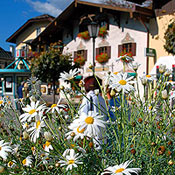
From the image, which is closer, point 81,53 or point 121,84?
point 121,84

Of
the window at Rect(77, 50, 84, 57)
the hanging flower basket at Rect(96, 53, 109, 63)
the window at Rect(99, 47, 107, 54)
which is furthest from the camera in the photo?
the window at Rect(77, 50, 84, 57)

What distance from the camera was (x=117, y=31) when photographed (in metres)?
13.4

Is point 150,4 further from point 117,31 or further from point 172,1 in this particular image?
point 117,31

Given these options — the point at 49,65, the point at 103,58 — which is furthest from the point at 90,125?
the point at 103,58

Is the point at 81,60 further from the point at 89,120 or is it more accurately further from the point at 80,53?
the point at 89,120

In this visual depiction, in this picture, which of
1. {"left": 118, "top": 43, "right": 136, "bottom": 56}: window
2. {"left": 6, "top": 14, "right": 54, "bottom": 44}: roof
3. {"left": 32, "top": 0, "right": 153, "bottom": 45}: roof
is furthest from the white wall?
{"left": 6, "top": 14, "right": 54, "bottom": 44}: roof

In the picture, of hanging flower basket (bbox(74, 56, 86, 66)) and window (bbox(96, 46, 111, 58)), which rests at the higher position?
window (bbox(96, 46, 111, 58))

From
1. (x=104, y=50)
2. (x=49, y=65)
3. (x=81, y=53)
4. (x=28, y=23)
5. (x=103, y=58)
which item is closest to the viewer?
(x=49, y=65)

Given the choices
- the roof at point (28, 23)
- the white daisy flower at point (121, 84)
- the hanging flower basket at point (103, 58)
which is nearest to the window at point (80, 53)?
the hanging flower basket at point (103, 58)

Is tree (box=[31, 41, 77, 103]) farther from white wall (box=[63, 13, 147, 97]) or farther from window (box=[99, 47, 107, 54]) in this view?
window (box=[99, 47, 107, 54])

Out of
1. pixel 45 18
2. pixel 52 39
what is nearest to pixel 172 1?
pixel 52 39

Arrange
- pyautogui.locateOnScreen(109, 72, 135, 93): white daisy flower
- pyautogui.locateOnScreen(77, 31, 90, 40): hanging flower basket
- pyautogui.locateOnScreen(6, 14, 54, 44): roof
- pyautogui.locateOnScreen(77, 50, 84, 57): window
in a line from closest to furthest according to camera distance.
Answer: pyautogui.locateOnScreen(109, 72, 135, 93): white daisy flower < pyautogui.locateOnScreen(77, 31, 90, 40): hanging flower basket < pyautogui.locateOnScreen(77, 50, 84, 57): window < pyautogui.locateOnScreen(6, 14, 54, 44): roof

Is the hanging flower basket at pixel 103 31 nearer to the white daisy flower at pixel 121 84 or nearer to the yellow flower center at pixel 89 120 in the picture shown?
the white daisy flower at pixel 121 84

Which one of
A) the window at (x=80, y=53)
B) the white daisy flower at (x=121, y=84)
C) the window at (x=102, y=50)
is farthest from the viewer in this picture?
the window at (x=80, y=53)
